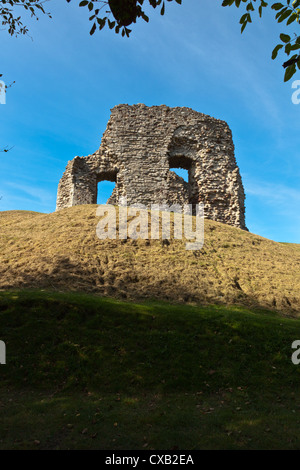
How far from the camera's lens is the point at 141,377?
24.5ft

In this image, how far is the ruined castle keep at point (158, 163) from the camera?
24.5 meters

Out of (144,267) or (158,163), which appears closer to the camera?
(144,267)

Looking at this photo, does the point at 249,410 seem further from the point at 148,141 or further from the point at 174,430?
the point at 148,141

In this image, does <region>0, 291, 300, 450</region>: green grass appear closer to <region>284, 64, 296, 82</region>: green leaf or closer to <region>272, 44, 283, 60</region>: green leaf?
<region>284, 64, 296, 82</region>: green leaf

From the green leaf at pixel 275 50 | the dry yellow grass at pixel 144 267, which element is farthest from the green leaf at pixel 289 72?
the dry yellow grass at pixel 144 267

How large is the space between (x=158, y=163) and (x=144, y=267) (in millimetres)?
12546

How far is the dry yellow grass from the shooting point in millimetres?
12781

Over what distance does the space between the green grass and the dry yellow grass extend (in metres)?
2.46

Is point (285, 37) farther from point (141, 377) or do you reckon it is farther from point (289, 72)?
point (141, 377)

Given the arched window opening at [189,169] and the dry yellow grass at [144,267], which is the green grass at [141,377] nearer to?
the dry yellow grass at [144,267]

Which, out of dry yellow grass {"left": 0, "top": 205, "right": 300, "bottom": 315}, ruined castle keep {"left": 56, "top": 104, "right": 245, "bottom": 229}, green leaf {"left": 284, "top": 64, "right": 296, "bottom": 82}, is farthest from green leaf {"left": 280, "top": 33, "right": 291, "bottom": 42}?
ruined castle keep {"left": 56, "top": 104, "right": 245, "bottom": 229}

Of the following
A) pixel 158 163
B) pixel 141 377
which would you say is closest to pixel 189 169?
pixel 158 163

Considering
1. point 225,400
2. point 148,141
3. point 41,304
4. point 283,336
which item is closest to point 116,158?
point 148,141

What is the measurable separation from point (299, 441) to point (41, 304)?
22.9 feet
